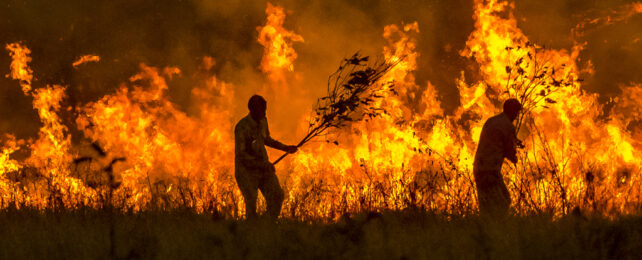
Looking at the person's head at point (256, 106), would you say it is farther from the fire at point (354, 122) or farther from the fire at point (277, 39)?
the fire at point (277, 39)

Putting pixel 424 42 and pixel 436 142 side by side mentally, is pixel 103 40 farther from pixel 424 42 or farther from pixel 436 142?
pixel 436 142

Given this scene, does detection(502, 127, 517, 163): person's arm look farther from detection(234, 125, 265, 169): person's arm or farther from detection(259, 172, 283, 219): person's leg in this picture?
detection(234, 125, 265, 169): person's arm

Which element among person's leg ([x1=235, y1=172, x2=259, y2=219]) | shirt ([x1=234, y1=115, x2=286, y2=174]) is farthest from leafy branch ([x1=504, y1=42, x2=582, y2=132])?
person's leg ([x1=235, y1=172, x2=259, y2=219])

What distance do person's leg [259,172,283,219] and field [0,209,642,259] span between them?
47.0 inches

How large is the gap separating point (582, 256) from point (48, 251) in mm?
3963

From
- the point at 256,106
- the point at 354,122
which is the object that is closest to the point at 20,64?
the point at 354,122

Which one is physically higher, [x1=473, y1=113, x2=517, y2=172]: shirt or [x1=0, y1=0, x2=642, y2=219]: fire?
[x1=0, y1=0, x2=642, y2=219]: fire

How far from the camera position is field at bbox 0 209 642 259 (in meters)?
4.86

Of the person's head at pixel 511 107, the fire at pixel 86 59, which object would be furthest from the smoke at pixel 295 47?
the person's head at pixel 511 107

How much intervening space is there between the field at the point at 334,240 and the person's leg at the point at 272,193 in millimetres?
1195

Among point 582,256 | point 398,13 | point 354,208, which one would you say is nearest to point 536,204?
point 354,208

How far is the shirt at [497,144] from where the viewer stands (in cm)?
763

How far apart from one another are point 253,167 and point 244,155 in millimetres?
163

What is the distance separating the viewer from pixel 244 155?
7445 millimetres
